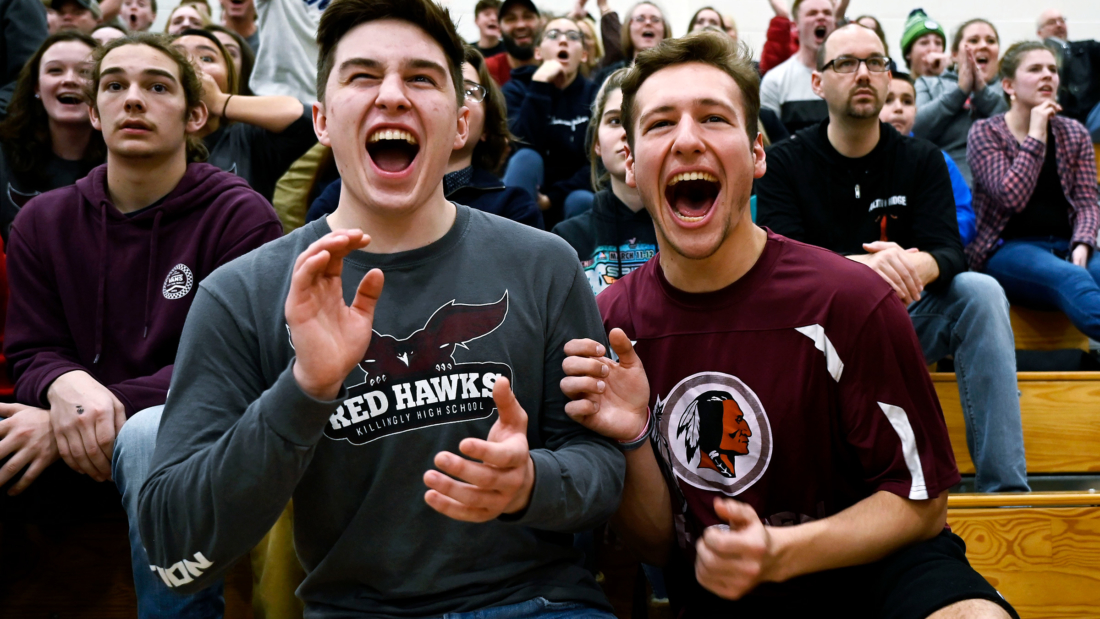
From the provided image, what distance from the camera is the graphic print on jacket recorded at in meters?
1.18

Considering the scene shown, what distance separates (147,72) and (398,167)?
108cm

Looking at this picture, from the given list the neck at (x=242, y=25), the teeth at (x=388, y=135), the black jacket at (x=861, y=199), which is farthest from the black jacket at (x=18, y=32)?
the black jacket at (x=861, y=199)

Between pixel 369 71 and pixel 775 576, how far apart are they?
941 mm

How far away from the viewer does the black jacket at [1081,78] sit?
4.88 meters

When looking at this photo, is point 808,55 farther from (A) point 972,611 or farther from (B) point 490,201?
(A) point 972,611

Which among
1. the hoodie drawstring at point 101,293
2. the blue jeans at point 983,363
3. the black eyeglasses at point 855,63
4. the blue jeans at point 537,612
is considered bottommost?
the blue jeans at point 983,363

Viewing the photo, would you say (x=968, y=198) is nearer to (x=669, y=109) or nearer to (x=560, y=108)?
(x=560, y=108)

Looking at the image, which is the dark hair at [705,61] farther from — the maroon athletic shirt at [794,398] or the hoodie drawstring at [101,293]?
the hoodie drawstring at [101,293]

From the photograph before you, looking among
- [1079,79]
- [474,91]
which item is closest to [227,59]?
[474,91]

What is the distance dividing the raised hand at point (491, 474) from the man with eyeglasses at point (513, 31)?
3.73m

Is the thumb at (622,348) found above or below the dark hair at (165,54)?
below

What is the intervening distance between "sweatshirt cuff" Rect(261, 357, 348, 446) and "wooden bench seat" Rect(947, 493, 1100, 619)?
1.52m

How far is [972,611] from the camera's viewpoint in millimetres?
1169

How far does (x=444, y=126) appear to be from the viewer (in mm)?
Answer: 1309
